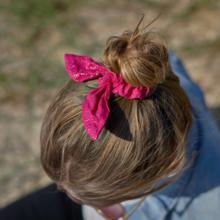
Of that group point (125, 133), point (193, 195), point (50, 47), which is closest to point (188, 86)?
point (193, 195)

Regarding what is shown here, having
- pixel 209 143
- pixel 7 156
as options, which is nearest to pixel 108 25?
pixel 7 156

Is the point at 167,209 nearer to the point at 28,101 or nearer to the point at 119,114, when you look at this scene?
the point at 119,114

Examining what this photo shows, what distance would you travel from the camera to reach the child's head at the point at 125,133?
3.59ft

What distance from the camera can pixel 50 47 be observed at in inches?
91.7

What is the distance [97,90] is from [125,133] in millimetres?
94

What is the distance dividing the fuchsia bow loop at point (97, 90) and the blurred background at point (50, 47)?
0.85 m

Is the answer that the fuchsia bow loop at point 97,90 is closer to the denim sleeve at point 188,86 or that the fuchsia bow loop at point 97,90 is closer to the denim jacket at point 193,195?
the denim jacket at point 193,195

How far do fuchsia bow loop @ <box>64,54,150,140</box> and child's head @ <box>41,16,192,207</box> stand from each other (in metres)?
0.01

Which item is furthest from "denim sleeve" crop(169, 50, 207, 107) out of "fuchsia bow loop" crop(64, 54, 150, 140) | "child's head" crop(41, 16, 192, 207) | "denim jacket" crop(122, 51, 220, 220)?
"fuchsia bow loop" crop(64, 54, 150, 140)

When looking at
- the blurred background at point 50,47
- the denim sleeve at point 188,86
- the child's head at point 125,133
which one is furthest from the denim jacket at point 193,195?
the blurred background at point 50,47

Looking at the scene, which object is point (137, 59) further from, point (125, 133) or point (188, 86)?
point (188, 86)

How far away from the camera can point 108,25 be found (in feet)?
7.89

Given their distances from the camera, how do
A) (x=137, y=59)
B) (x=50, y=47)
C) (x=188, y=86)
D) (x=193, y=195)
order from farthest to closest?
(x=50, y=47), (x=188, y=86), (x=193, y=195), (x=137, y=59)

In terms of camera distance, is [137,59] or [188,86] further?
[188,86]
